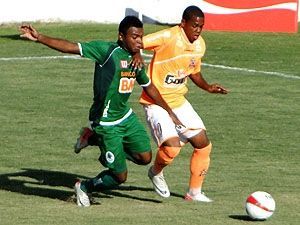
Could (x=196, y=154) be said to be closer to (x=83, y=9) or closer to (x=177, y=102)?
(x=177, y=102)

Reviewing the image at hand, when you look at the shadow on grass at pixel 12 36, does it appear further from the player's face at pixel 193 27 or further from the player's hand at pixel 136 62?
the player's hand at pixel 136 62

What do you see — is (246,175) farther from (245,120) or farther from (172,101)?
(245,120)

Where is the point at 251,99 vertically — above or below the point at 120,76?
below

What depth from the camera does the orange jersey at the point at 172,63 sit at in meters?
13.5

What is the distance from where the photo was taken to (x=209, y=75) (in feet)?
76.7

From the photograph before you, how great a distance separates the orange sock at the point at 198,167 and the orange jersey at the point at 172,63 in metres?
0.62

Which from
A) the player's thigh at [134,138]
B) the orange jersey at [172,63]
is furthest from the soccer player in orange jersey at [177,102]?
the player's thigh at [134,138]

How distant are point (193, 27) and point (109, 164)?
6.07 ft

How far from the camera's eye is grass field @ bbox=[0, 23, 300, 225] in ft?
41.5

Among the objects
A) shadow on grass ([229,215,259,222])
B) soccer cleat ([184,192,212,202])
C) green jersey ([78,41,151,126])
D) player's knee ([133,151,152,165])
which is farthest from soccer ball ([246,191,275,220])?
green jersey ([78,41,151,126])

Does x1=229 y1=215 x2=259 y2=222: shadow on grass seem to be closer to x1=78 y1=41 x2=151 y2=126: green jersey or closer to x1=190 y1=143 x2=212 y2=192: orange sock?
x1=190 y1=143 x2=212 y2=192: orange sock

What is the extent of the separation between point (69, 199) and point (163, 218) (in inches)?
55.8

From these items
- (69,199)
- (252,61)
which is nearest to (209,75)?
(252,61)

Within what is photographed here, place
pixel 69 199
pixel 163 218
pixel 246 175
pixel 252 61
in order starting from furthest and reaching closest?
pixel 252 61, pixel 246 175, pixel 69 199, pixel 163 218
